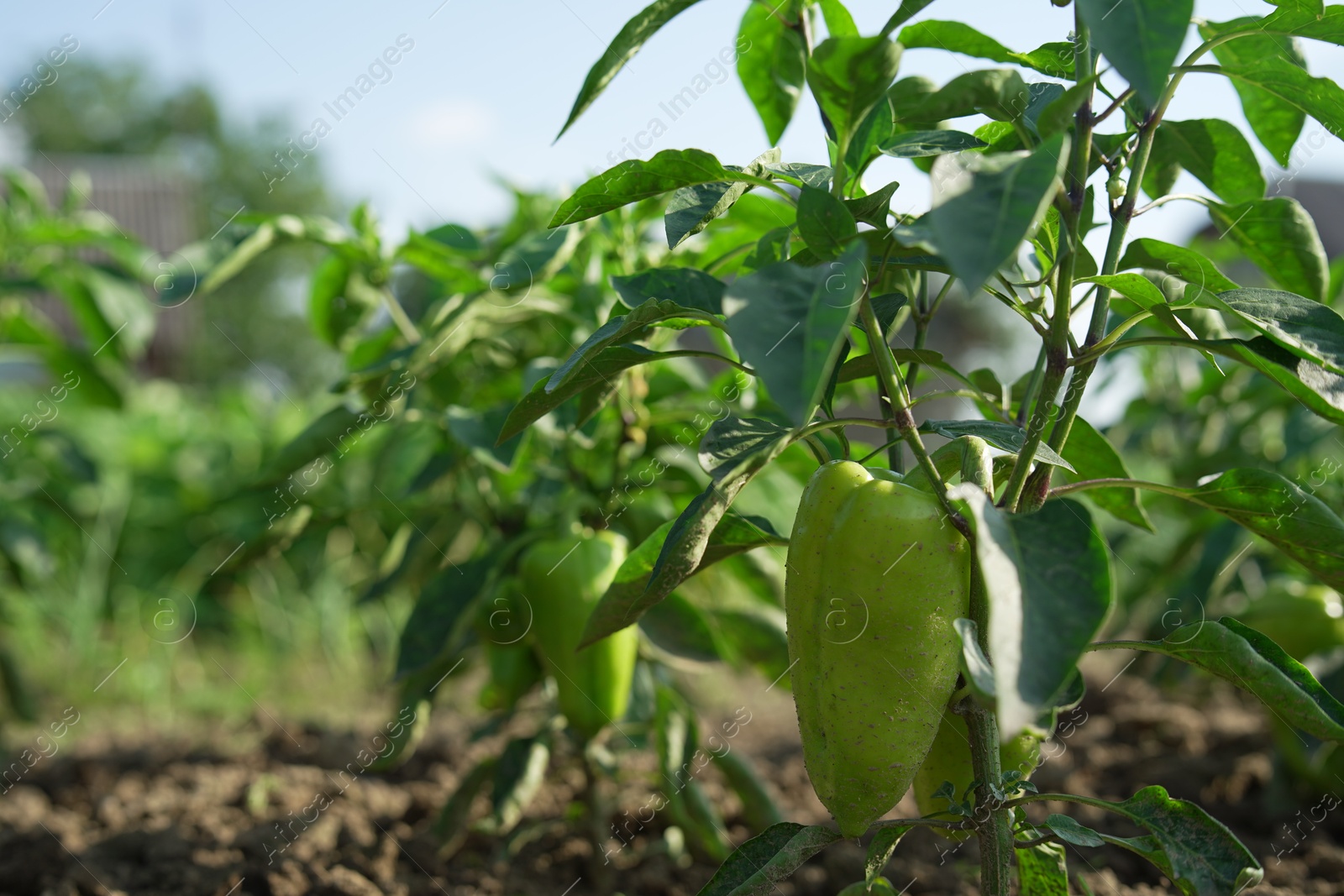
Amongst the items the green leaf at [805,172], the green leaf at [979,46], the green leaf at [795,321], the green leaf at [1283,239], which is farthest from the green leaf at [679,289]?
the green leaf at [1283,239]

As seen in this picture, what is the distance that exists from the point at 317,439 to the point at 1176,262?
3.94 ft

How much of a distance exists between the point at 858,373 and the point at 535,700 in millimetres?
1575

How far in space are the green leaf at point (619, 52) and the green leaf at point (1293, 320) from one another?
1.74ft

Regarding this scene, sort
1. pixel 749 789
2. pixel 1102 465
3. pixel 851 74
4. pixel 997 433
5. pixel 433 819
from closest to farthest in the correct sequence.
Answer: pixel 851 74 → pixel 997 433 → pixel 1102 465 → pixel 749 789 → pixel 433 819

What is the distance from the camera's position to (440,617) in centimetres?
145

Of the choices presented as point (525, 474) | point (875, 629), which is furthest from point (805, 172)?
point (525, 474)

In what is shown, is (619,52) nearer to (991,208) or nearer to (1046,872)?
(991,208)

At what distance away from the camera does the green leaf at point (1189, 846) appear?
2.58ft

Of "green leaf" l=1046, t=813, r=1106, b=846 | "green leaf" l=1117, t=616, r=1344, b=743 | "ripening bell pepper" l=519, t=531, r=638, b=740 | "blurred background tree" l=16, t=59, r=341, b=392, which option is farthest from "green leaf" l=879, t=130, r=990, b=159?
"blurred background tree" l=16, t=59, r=341, b=392

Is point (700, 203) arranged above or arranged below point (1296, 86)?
above

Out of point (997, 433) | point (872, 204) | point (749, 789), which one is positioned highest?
point (872, 204)

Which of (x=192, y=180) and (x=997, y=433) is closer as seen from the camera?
(x=997, y=433)

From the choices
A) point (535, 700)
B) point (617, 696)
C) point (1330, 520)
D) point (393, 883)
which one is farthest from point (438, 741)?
point (1330, 520)

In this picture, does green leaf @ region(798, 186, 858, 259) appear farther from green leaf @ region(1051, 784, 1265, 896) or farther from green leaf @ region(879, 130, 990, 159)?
green leaf @ region(1051, 784, 1265, 896)
